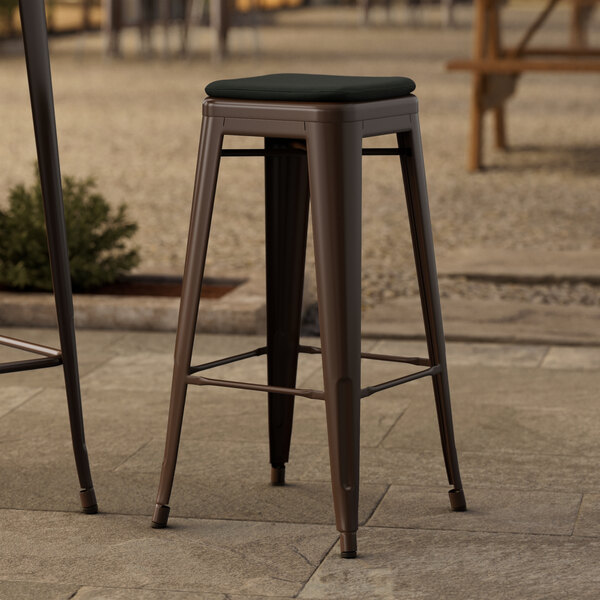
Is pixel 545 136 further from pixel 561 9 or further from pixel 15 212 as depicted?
pixel 561 9

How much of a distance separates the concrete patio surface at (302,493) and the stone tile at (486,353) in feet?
0.05

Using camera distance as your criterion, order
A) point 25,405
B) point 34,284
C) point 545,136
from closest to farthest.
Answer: point 25,405
point 34,284
point 545,136

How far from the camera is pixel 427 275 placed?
2557 mm

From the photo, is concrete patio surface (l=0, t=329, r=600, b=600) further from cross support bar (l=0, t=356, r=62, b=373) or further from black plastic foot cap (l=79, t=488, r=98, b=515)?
cross support bar (l=0, t=356, r=62, b=373)

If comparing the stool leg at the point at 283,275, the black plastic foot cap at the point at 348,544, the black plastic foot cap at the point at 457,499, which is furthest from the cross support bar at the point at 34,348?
the black plastic foot cap at the point at 457,499

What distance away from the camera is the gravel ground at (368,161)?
5605 mm

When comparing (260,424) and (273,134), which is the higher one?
(273,134)

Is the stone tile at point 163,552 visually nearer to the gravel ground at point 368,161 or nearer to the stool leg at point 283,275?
the stool leg at point 283,275

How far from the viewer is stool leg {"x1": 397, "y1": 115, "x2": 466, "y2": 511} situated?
8.23ft

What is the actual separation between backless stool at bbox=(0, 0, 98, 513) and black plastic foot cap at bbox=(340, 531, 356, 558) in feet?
1.76

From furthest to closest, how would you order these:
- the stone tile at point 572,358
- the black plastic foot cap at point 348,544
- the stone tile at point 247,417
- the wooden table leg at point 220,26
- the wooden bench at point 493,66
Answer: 1. the wooden table leg at point 220,26
2. the wooden bench at point 493,66
3. the stone tile at point 572,358
4. the stone tile at point 247,417
5. the black plastic foot cap at point 348,544

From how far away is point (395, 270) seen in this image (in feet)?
16.9

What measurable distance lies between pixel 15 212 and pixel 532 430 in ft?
6.57

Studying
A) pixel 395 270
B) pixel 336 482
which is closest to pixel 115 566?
pixel 336 482
